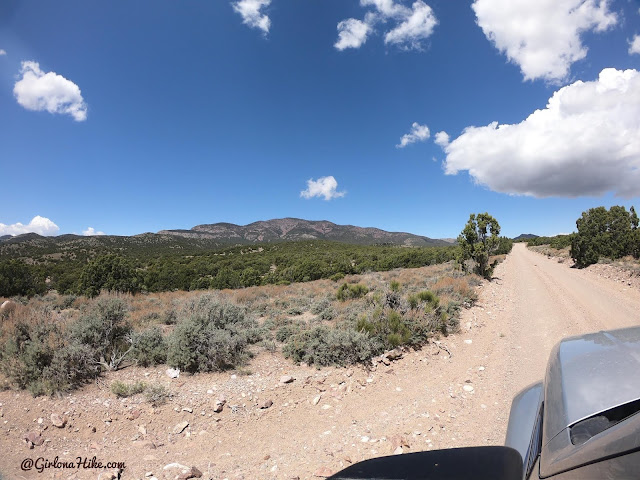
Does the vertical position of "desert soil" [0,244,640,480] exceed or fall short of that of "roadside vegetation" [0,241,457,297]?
it falls short

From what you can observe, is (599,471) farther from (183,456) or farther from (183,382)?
(183,382)

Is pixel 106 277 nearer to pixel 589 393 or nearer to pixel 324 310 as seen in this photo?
pixel 324 310

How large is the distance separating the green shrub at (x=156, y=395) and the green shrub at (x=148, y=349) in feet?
3.89

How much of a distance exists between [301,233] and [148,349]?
16453 centimetres

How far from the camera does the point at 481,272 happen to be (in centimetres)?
1705

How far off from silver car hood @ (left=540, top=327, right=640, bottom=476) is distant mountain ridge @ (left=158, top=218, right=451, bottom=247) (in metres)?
141

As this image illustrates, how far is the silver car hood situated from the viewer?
114cm

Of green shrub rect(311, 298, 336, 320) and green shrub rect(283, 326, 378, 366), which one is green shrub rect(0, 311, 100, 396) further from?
green shrub rect(311, 298, 336, 320)

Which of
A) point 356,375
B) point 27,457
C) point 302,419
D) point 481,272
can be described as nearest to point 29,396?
point 27,457

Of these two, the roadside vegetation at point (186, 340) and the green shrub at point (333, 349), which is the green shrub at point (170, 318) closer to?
the roadside vegetation at point (186, 340)

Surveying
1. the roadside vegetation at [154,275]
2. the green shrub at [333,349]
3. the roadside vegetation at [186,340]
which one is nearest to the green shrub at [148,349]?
the roadside vegetation at [186,340]

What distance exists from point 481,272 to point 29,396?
1898cm

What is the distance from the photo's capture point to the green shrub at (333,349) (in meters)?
5.94

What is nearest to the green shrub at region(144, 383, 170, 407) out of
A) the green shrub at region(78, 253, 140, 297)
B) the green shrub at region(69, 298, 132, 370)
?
the green shrub at region(69, 298, 132, 370)
